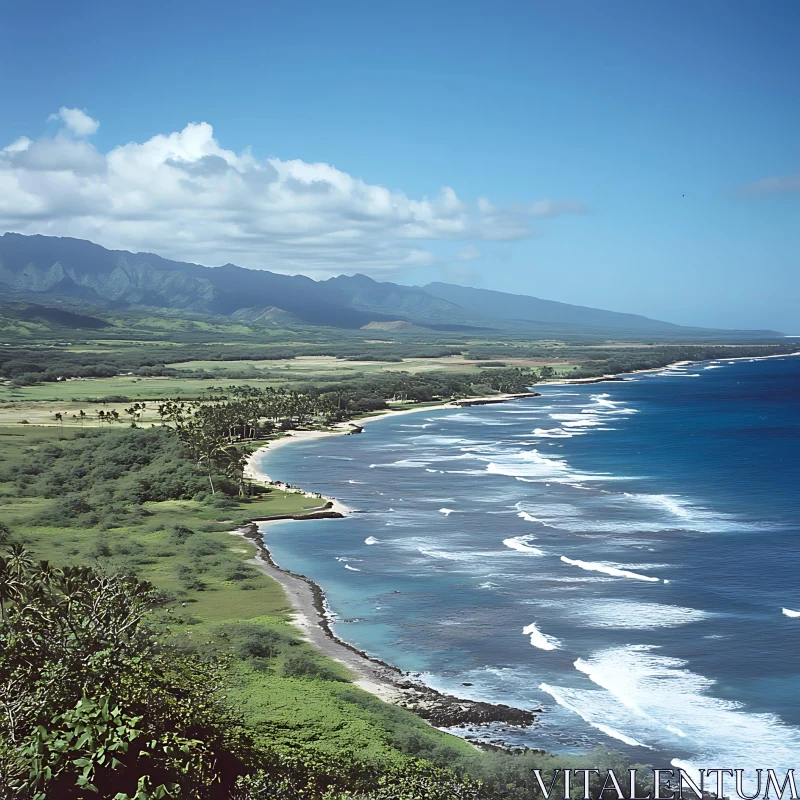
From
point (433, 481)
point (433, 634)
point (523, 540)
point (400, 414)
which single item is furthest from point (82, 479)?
point (400, 414)

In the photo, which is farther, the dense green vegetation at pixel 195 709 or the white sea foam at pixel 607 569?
the white sea foam at pixel 607 569

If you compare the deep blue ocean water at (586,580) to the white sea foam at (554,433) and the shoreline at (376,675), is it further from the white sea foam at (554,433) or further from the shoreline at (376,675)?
the white sea foam at (554,433)

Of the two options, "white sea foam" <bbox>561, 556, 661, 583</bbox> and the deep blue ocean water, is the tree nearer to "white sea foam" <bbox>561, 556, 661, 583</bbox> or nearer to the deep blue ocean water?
the deep blue ocean water

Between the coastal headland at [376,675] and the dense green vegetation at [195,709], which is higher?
the dense green vegetation at [195,709]

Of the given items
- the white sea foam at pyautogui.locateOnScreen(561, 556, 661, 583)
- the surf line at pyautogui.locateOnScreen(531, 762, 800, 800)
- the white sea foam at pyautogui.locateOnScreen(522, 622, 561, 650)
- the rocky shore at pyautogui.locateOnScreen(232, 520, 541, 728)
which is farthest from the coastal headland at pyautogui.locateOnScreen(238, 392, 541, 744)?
the white sea foam at pyautogui.locateOnScreen(561, 556, 661, 583)

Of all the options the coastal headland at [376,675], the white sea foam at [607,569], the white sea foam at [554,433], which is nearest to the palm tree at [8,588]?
the coastal headland at [376,675]

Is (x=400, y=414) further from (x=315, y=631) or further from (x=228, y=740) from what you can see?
(x=228, y=740)
